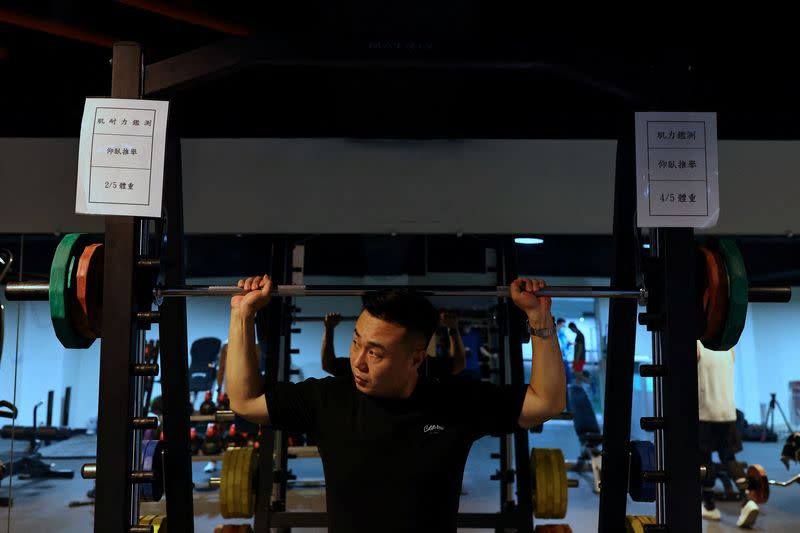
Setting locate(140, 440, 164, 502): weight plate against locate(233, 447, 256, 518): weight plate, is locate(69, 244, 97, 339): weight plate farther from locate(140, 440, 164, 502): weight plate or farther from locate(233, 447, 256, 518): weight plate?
locate(233, 447, 256, 518): weight plate

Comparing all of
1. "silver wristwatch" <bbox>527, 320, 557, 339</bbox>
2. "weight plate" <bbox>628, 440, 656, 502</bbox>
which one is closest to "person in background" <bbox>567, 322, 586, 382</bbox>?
"weight plate" <bbox>628, 440, 656, 502</bbox>

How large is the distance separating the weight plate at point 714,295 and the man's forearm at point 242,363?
1.11 m

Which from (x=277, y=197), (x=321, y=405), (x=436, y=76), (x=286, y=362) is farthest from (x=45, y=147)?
(x=321, y=405)

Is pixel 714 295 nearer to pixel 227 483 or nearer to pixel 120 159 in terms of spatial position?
pixel 120 159

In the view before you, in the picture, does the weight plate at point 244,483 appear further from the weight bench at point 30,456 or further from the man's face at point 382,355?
the man's face at point 382,355

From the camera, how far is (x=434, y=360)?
3.56 m

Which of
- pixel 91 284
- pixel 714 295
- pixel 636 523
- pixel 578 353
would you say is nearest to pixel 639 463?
pixel 636 523

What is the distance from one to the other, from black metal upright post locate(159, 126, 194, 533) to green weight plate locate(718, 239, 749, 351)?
145cm

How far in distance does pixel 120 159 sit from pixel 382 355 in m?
0.77

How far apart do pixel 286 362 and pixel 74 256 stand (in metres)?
2.04

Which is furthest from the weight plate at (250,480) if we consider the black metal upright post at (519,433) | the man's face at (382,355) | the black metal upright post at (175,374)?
the man's face at (382,355)

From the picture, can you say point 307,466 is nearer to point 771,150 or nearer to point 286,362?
point 286,362

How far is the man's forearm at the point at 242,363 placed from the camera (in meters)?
1.57

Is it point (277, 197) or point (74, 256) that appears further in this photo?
point (277, 197)
